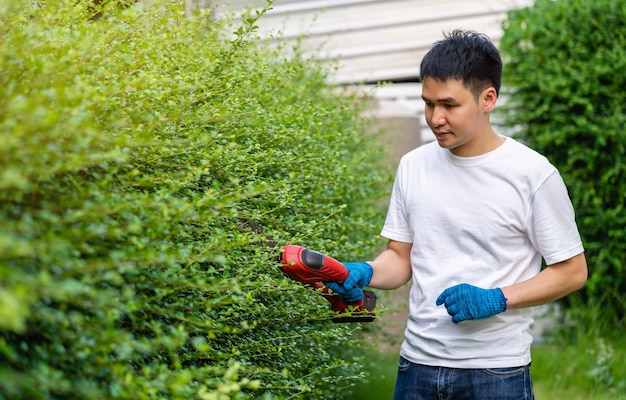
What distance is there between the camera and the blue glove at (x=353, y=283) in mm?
2646

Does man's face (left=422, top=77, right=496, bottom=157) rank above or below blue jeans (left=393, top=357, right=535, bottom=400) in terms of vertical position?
above

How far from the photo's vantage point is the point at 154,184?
202 centimetres

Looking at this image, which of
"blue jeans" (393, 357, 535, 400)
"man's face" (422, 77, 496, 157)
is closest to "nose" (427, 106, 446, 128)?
"man's face" (422, 77, 496, 157)

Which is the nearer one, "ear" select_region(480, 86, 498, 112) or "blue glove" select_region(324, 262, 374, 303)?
"blue glove" select_region(324, 262, 374, 303)

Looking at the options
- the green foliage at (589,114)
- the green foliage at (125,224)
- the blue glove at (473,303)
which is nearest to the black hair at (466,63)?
the green foliage at (125,224)

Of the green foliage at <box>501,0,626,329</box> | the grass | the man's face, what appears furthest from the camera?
the green foliage at <box>501,0,626,329</box>

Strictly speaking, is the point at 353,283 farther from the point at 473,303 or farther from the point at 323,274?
the point at 473,303

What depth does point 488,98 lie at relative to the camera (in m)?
2.79

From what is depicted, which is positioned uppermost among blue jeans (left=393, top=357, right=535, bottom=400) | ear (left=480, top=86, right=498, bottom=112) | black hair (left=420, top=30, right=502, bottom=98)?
black hair (left=420, top=30, right=502, bottom=98)

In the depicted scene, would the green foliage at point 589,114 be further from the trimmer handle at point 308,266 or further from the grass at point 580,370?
the trimmer handle at point 308,266

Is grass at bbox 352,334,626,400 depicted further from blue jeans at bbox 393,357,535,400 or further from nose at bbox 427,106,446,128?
nose at bbox 427,106,446,128

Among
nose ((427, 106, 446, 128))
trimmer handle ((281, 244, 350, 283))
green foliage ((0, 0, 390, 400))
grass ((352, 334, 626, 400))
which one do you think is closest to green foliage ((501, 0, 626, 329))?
grass ((352, 334, 626, 400))

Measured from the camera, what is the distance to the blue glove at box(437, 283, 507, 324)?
2.48m

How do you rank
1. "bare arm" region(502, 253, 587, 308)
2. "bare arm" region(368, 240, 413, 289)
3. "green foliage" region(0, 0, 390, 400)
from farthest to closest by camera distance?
"bare arm" region(368, 240, 413, 289) → "bare arm" region(502, 253, 587, 308) → "green foliage" region(0, 0, 390, 400)
